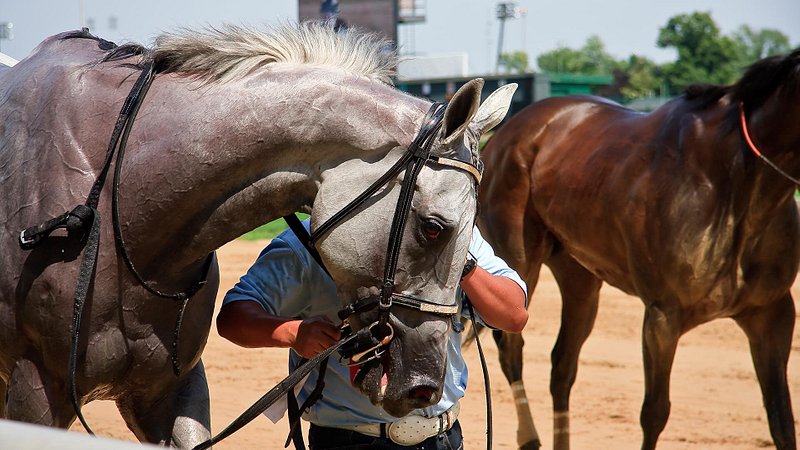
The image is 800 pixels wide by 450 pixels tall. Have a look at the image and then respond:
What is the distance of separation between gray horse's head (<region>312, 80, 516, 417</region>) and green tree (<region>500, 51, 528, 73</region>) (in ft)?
280

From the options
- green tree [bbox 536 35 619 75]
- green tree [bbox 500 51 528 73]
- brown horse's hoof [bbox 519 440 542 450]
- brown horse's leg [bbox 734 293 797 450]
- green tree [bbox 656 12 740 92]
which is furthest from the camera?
green tree [bbox 500 51 528 73]

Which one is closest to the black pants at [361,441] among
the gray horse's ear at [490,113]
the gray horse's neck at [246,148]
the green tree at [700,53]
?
→ the gray horse's neck at [246,148]

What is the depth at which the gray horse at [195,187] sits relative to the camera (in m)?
2.43

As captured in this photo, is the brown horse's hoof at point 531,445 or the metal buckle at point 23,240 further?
the brown horse's hoof at point 531,445

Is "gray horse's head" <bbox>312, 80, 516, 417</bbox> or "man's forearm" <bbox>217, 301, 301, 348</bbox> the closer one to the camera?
"gray horse's head" <bbox>312, 80, 516, 417</bbox>

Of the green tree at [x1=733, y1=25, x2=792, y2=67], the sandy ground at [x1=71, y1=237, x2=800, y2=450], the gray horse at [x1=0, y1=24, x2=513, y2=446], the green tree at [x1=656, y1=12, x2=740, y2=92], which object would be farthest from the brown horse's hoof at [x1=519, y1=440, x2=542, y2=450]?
the green tree at [x1=733, y1=25, x2=792, y2=67]

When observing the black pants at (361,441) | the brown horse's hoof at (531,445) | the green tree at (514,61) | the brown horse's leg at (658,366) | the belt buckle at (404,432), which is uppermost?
the belt buckle at (404,432)

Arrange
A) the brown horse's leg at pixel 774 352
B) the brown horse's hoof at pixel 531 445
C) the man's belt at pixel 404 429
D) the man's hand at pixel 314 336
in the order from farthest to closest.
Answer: the brown horse's hoof at pixel 531 445 → the brown horse's leg at pixel 774 352 → the man's belt at pixel 404 429 → the man's hand at pixel 314 336

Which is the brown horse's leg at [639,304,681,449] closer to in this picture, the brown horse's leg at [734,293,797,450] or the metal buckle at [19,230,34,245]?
the brown horse's leg at [734,293,797,450]

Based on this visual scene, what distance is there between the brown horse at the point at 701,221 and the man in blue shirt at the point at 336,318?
2.06m

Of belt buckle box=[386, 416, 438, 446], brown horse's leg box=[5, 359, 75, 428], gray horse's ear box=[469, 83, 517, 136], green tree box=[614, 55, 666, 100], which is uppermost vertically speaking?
gray horse's ear box=[469, 83, 517, 136]

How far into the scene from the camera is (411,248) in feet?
7.89

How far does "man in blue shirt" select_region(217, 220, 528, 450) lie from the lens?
2877mm

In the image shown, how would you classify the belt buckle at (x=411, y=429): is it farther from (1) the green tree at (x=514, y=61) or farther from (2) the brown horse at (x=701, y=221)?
(1) the green tree at (x=514, y=61)
